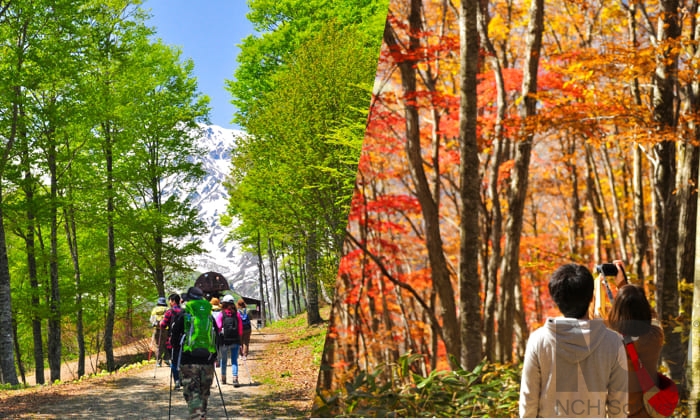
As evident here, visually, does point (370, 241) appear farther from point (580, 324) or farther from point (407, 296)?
point (580, 324)

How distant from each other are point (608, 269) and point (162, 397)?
12673 millimetres

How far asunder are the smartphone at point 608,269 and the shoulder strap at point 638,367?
1.02 ft

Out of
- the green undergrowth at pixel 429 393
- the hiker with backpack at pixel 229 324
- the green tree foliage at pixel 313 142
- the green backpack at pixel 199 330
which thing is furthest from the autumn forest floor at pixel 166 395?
the green undergrowth at pixel 429 393

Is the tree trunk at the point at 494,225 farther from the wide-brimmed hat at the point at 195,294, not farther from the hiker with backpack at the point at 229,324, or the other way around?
the hiker with backpack at the point at 229,324

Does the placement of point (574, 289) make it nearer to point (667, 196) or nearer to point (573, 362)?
point (573, 362)

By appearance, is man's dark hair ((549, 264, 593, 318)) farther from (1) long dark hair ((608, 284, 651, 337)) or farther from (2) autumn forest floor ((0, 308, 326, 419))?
(2) autumn forest floor ((0, 308, 326, 419))

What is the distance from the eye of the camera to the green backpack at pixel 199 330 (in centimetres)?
568

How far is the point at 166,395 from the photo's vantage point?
1362 centimetres

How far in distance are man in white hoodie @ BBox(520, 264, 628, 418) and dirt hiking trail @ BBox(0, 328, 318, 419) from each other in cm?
846

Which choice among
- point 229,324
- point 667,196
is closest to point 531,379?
point 667,196

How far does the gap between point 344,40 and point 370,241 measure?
18.2 meters

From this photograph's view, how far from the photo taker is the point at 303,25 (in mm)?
24391

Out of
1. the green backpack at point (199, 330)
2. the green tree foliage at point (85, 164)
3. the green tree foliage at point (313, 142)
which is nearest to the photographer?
the green backpack at point (199, 330)

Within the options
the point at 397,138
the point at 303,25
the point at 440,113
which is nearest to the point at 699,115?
the point at 440,113
